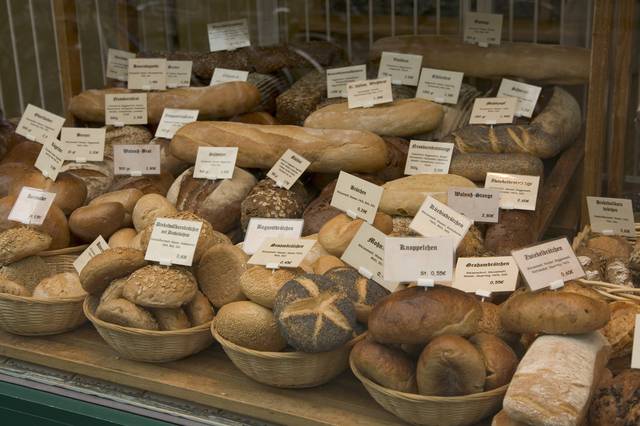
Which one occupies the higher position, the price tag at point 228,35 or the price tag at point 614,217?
the price tag at point 228,35

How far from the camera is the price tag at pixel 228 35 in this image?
3529 millimetres

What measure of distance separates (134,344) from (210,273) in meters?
0.27

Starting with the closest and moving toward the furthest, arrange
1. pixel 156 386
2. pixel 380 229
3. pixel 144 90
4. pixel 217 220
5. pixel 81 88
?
1. pixel 156 386
2. pixel 380 229
3. pixel 217 220
4. pixel 144 90
5. pixel 81 88

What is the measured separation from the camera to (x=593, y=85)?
2.44 meters

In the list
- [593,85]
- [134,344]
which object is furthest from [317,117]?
[134,344]

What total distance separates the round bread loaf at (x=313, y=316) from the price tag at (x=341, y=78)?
4.39 feet

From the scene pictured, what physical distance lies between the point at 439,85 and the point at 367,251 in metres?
1.15

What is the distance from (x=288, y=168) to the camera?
275 centimetres

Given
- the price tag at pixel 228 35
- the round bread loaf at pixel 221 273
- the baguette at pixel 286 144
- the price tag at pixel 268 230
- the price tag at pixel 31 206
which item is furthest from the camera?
the price tag at pixel 228 35

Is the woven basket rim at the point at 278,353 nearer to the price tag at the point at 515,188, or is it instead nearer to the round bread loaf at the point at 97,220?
the price tag at the point at 515,188

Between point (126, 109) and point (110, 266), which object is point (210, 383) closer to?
point (110, 266)

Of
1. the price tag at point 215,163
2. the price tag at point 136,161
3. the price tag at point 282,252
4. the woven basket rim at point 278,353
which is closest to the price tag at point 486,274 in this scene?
the woven basket rim at point 278,353

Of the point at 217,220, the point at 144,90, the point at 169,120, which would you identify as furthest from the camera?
the point at 144,90

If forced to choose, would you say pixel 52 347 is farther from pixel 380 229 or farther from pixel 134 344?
pixel 380 229
